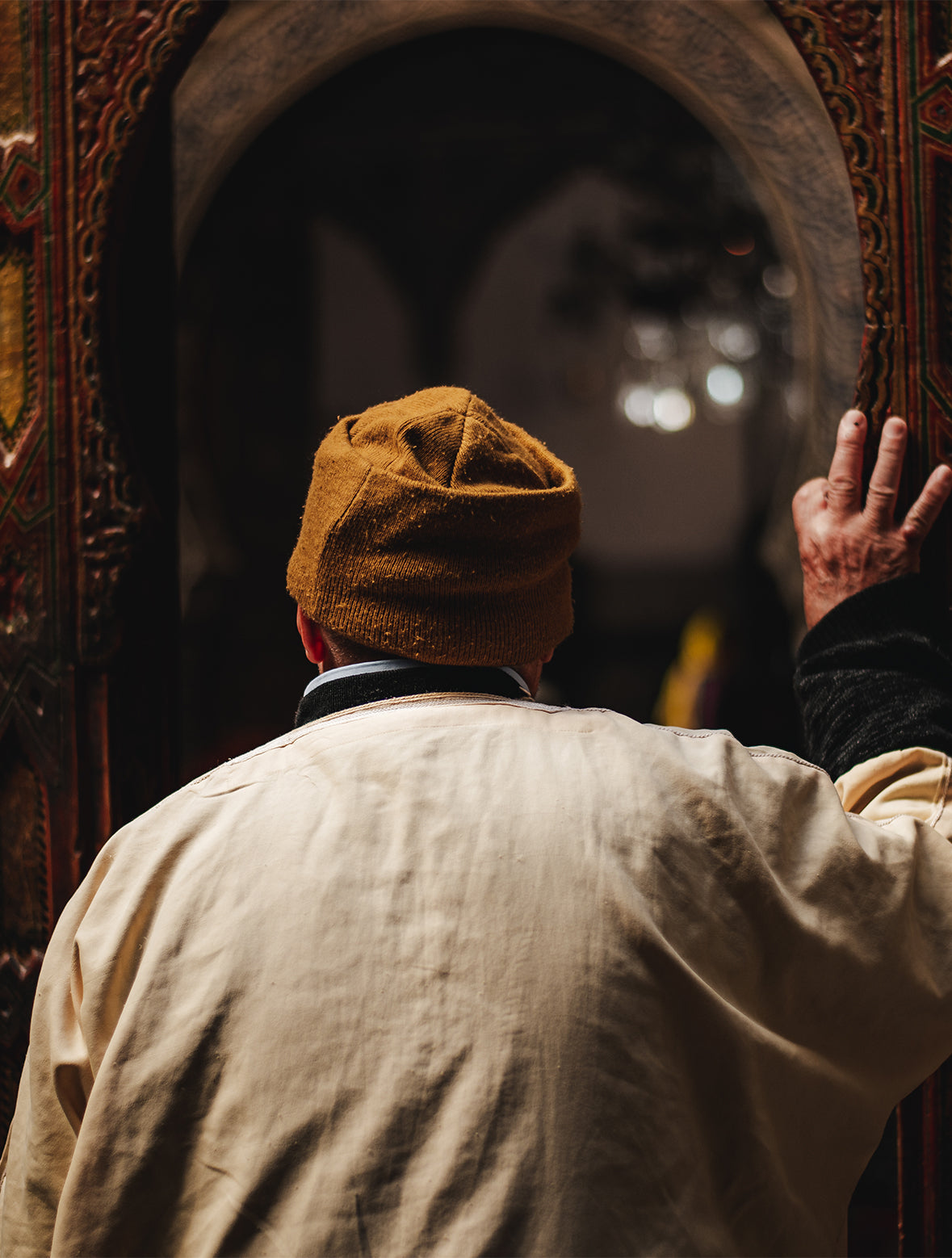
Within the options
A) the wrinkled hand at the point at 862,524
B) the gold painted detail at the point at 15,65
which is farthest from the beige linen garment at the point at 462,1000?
the gold painted detail at the point at 15,65

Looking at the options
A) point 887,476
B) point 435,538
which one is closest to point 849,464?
point 887,476

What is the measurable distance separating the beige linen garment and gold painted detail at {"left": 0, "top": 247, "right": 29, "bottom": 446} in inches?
36.5

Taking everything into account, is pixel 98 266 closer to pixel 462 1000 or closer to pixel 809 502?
pixel 809 502

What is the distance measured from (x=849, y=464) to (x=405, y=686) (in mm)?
767

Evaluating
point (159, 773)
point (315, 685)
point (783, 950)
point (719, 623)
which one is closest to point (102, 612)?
point (159, 773)

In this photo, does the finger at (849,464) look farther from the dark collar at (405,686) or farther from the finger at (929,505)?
the dark collar at (405,686)

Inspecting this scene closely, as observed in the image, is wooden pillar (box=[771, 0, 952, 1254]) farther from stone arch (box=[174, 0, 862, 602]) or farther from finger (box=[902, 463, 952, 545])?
stone arch (box=[174, 0, 862, 602])

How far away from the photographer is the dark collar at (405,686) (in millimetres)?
1052

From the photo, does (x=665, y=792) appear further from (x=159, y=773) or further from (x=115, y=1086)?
(x=159, y=773)

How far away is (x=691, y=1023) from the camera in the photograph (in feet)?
3.16

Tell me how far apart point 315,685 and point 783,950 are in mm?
534

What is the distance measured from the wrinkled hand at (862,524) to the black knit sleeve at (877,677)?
0.03 metres

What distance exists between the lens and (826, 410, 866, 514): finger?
145cm

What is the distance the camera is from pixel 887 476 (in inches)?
56.3
